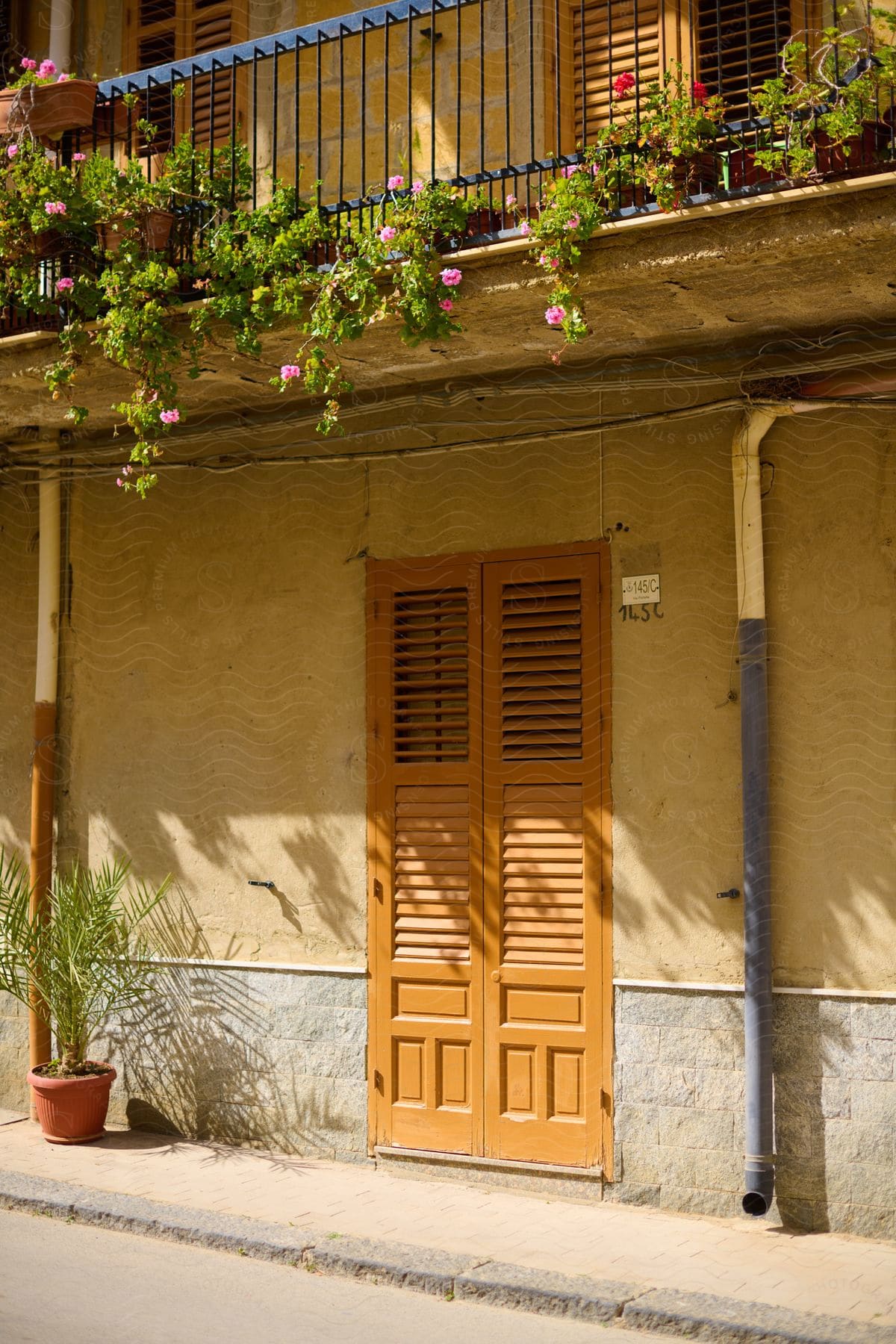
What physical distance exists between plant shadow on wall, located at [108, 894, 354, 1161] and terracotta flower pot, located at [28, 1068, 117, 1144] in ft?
0.67

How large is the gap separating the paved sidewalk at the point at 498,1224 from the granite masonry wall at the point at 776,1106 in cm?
14

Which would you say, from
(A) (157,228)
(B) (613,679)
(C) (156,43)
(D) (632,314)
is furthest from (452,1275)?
(C) (156,43)

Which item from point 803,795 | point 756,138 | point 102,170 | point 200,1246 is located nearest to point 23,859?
point 200,1246

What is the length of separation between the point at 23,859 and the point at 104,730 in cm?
104

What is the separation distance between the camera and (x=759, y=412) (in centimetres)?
655

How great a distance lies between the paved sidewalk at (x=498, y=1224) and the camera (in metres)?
5.57

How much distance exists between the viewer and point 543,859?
23.3 feet

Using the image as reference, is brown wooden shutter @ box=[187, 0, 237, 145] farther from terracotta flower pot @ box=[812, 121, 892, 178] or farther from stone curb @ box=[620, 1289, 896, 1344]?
stone curb @ box=[620, 1289, 896, 1344]

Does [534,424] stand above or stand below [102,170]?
below

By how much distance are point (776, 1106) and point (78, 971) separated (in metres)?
3.83

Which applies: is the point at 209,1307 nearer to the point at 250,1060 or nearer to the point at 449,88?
the point at 250,1060

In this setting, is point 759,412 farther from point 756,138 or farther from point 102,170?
point 102,170

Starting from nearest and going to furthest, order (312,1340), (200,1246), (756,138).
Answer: (312,1340) → (756,138) → (200,1246)

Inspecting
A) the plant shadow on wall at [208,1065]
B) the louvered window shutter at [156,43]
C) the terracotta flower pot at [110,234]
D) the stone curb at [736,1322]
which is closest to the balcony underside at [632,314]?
the terracotta flower pot at [110,234]
